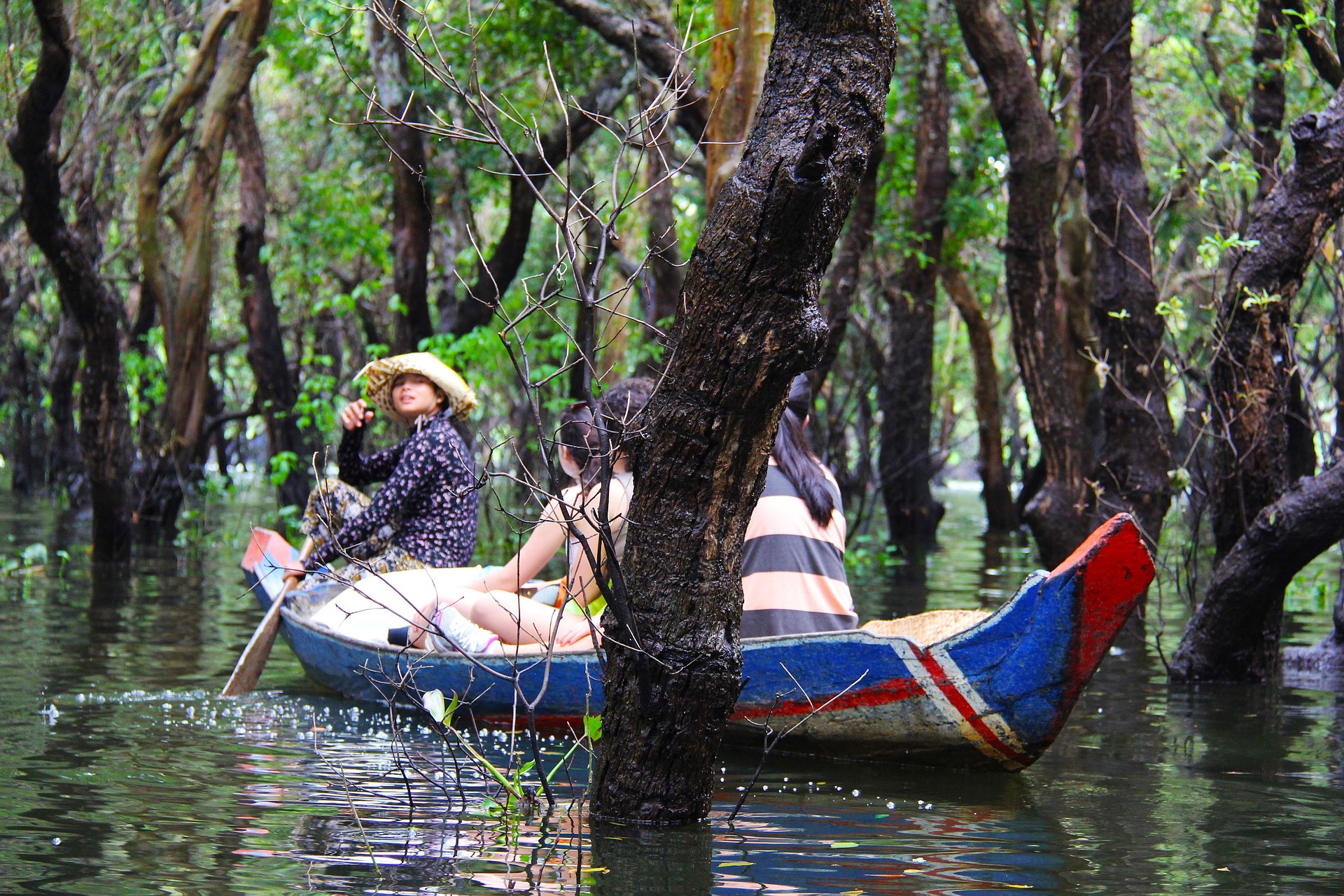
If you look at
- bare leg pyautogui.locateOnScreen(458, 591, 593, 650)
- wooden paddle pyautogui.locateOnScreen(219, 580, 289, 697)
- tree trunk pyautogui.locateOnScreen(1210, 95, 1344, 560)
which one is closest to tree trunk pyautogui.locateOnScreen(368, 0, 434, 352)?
wooden paddle pyautogui.locateOnScreen(219, 580, 289, 697)

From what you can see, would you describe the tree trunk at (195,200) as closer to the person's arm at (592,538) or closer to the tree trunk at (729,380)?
the person's arm at (592,538)

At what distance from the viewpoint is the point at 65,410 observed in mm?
19078

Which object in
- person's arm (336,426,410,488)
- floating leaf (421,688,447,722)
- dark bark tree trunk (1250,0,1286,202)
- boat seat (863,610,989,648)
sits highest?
dark bark tree trunk (1250,0,1286,202)

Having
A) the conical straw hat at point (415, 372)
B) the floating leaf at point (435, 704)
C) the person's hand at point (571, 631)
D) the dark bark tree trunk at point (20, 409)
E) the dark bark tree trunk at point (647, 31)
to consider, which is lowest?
the floating leaf at point (435, 704)

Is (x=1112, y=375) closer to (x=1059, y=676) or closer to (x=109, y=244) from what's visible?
(x=1059, y=676)

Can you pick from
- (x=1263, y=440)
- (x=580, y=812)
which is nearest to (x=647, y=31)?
(x=1263, y=440)

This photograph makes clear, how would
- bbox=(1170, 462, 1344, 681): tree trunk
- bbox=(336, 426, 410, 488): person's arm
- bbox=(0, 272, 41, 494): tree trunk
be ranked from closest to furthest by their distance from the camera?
bbox=(1170, 462, 1344, 681): tree trunk → bbox=(336, 426, 410, 488): person's arm → bbox=(0, 272, 41, 494): tree trunk

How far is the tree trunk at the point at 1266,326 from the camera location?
21.6 ft

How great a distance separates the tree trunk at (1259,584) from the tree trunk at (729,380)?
3.74 metres

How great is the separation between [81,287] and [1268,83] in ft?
28.9

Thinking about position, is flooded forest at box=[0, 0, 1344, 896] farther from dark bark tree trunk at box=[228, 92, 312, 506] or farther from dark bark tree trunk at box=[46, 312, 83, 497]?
dark bark tree trunk at box=[46, 312, 83, 497]

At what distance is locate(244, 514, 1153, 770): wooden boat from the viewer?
4.66 meters

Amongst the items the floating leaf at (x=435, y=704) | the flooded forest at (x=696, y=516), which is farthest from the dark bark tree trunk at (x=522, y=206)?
the floating leaf at (x=435, y=704)

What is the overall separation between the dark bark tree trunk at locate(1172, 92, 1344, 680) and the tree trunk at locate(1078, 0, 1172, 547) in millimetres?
1243
